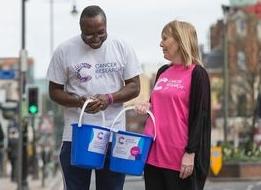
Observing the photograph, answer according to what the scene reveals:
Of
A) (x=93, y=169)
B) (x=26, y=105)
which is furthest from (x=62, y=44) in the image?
(x=26, y=105)

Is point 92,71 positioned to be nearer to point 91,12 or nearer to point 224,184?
point 91,12

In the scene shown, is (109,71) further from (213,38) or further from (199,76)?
(213,38)

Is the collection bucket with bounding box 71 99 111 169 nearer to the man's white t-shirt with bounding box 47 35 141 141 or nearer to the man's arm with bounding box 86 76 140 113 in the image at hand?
the man's arm with bounding box 86 76 140 113

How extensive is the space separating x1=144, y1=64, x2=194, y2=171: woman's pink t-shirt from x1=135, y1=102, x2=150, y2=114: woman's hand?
4cm

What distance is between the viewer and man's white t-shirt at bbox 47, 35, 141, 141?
15.8 ft

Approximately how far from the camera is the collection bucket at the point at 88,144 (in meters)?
4.45

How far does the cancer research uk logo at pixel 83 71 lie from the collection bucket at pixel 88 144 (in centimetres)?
35

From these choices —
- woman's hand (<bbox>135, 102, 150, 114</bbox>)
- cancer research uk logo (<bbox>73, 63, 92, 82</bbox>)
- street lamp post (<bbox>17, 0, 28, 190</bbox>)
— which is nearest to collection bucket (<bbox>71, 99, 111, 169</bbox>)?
woman's hand (<bbox>135, 102, 150, 114</bbox>)

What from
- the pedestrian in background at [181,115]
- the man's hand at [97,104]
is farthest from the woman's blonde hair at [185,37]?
the man's hand at [97,104]

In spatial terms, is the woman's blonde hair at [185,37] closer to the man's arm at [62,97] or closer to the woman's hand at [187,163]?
the woman's hand at [187,163]

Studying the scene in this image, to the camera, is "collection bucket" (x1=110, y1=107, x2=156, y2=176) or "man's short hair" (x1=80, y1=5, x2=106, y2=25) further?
"man's short hair" (x1=80, y1=5, x2=106, y2=25)

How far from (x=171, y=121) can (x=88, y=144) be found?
0.51 metres

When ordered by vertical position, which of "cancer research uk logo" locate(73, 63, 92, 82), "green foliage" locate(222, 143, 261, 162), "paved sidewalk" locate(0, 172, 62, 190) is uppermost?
"cancer research uk logo" locate(73, 63, 92, 82)

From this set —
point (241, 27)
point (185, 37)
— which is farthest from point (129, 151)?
point (241, 27)
